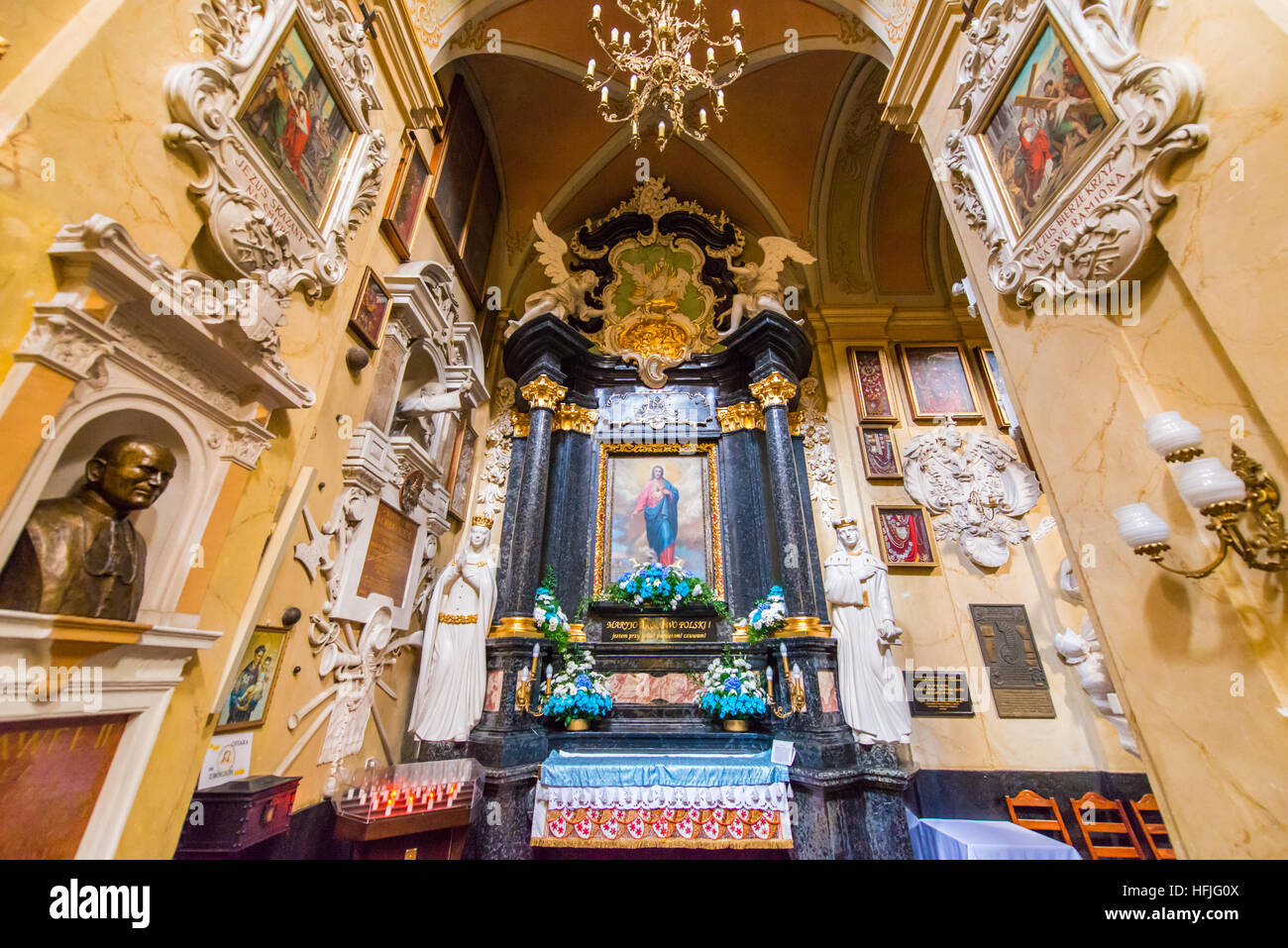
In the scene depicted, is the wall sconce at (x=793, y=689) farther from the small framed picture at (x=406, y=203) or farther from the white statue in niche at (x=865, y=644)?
the small framed picture at (x=406, y=203)

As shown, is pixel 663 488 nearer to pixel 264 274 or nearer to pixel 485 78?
pixel 264 274

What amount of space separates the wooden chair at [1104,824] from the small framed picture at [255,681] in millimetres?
6582

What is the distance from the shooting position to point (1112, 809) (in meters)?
4.52

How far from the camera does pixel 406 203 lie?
15.3 feet

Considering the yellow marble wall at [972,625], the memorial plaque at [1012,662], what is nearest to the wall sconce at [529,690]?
the yellow marble wall at [972,625]

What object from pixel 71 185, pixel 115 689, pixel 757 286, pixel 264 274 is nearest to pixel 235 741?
pixel 115 689

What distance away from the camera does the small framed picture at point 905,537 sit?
225 inches

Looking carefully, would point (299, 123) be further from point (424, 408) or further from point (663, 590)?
point (663, 590)

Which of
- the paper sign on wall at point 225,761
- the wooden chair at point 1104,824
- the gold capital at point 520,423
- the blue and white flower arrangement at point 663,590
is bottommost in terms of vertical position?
the wooden chair at point 1104,824

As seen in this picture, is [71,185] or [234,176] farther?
[234,176]

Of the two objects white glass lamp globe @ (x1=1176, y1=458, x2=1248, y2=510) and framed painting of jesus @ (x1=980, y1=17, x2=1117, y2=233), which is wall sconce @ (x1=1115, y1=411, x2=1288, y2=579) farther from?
framed painting of jesus @ (x1=980, y1=17, x2=1117, y2=233)

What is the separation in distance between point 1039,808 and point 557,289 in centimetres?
815

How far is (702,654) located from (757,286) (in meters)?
5.08

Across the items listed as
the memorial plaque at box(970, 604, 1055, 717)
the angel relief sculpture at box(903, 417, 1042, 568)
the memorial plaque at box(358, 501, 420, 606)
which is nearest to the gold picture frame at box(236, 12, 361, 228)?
the memorial plaque at box(358, 501, 420, 606)
